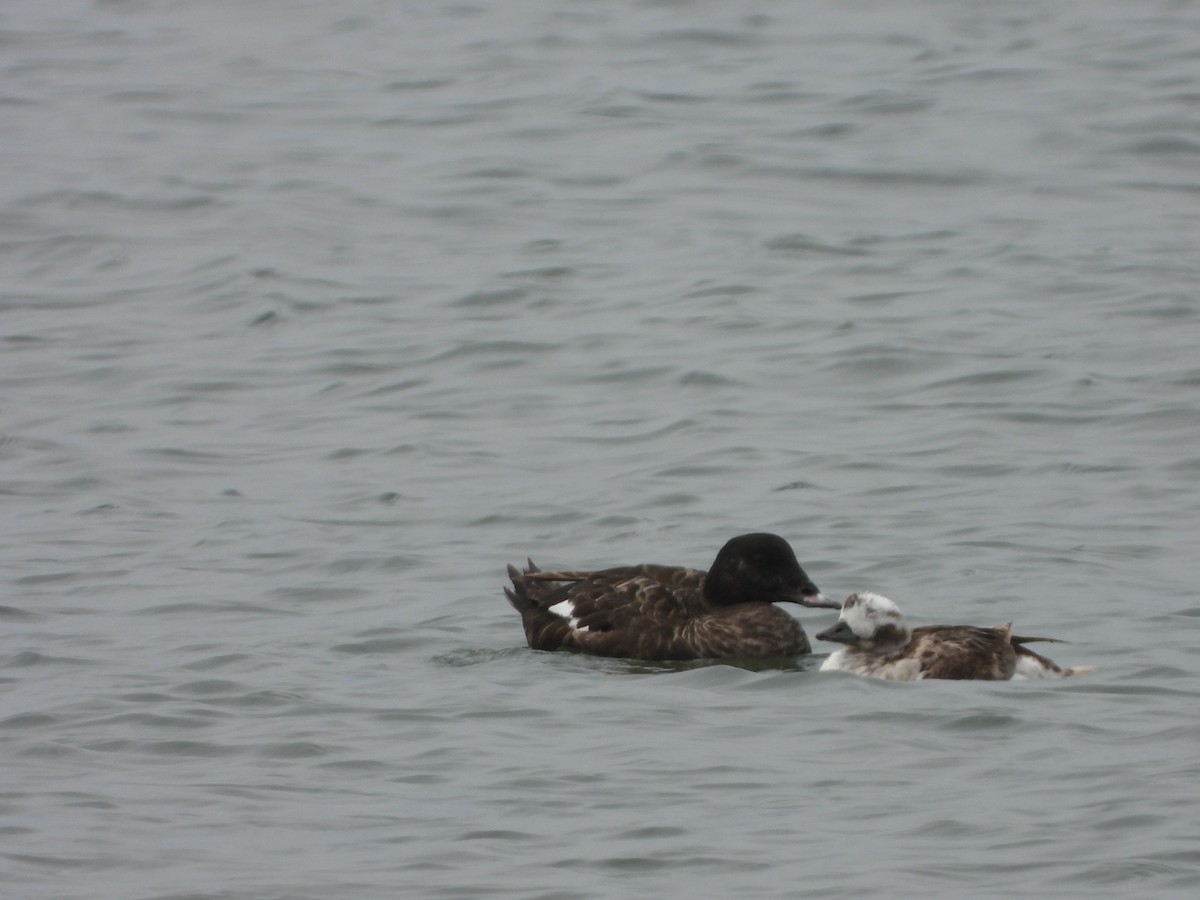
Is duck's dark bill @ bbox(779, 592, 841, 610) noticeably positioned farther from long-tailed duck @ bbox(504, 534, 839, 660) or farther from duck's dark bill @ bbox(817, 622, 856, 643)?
duck's dark bill @ bbox(817, 622, 856, 643)

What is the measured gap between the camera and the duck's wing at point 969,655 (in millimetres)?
9492

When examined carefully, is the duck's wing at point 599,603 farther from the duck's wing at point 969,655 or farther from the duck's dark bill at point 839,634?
the duck's wing at point 969,655

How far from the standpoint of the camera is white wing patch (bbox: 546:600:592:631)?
1076 cm

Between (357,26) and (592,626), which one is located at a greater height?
(357,26)

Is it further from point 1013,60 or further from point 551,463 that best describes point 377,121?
point 551,463

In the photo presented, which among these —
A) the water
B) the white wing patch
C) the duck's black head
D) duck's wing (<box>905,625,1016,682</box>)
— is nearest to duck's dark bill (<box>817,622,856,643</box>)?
the water

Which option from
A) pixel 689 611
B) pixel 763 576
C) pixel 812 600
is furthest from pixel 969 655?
pixel 689 611

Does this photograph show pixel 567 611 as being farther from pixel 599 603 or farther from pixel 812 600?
pixel 812 600

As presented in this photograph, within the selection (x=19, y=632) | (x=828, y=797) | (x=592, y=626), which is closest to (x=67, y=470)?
(x=19, y=632)

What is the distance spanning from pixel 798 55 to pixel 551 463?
13931mm

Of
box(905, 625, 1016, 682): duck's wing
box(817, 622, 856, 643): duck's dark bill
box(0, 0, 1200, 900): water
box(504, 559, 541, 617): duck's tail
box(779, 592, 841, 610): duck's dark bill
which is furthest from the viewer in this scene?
box(504, 559, 541, 617): duck's tail

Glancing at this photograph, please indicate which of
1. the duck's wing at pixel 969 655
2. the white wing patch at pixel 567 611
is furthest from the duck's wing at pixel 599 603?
the duck's wing at pixel 969 655

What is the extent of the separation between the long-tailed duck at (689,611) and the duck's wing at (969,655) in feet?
A: 3.25

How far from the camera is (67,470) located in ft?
46.6
